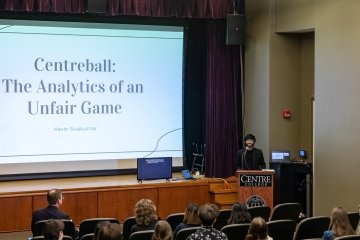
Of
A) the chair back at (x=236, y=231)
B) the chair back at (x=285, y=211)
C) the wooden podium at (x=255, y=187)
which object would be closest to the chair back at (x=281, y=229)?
the chair back at (x=236, y=231)

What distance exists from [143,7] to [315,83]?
2727mm

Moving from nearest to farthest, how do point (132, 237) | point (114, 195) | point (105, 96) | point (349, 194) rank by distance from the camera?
point (132, 237), point (349, 194), point (114, 195), point (105, 96)

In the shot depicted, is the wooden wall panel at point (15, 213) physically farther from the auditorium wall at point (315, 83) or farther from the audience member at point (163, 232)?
the audience member at point (163, 232)

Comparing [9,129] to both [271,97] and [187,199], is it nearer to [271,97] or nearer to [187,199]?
[187,199]

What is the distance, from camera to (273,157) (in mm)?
8992

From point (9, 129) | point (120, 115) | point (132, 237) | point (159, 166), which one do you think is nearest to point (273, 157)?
point (159, 166)

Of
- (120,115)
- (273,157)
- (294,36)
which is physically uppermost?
(294,36)

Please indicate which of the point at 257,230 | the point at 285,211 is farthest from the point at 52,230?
the point at 285,211

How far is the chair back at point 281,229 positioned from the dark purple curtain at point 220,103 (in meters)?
4.01

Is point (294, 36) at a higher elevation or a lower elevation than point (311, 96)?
higher

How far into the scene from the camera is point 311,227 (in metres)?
5.54

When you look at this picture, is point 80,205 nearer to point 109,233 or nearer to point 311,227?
point 311,227

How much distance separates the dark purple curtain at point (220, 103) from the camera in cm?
951

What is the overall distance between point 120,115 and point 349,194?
354 cm
